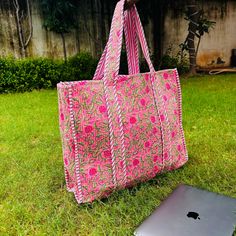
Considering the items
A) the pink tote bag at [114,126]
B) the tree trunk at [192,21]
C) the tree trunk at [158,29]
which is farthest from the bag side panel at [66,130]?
the tree trunk at [158,29]

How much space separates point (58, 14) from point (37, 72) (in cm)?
107

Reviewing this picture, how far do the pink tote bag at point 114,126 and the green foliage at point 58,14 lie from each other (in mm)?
3627

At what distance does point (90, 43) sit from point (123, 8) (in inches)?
167

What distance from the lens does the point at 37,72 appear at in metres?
4.37

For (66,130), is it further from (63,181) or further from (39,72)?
(39,72)

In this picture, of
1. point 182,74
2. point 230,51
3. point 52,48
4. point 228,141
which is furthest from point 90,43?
point 228,141

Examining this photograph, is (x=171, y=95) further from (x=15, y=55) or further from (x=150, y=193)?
(x=15, y=55)

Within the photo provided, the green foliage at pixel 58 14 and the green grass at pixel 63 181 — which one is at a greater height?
the green foliage at pixel 58 14

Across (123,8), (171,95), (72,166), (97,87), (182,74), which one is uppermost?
(123,8)

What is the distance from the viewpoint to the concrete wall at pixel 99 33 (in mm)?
4824

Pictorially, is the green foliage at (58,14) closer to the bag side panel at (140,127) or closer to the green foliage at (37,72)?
the green foliage at (37,72)

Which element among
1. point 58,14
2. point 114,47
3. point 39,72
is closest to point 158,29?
point 58,14

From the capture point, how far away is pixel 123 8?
117cm

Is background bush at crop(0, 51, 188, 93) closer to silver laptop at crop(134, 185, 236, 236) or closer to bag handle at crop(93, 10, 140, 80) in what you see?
bag handle at crop(93, 10, 140, 80)
